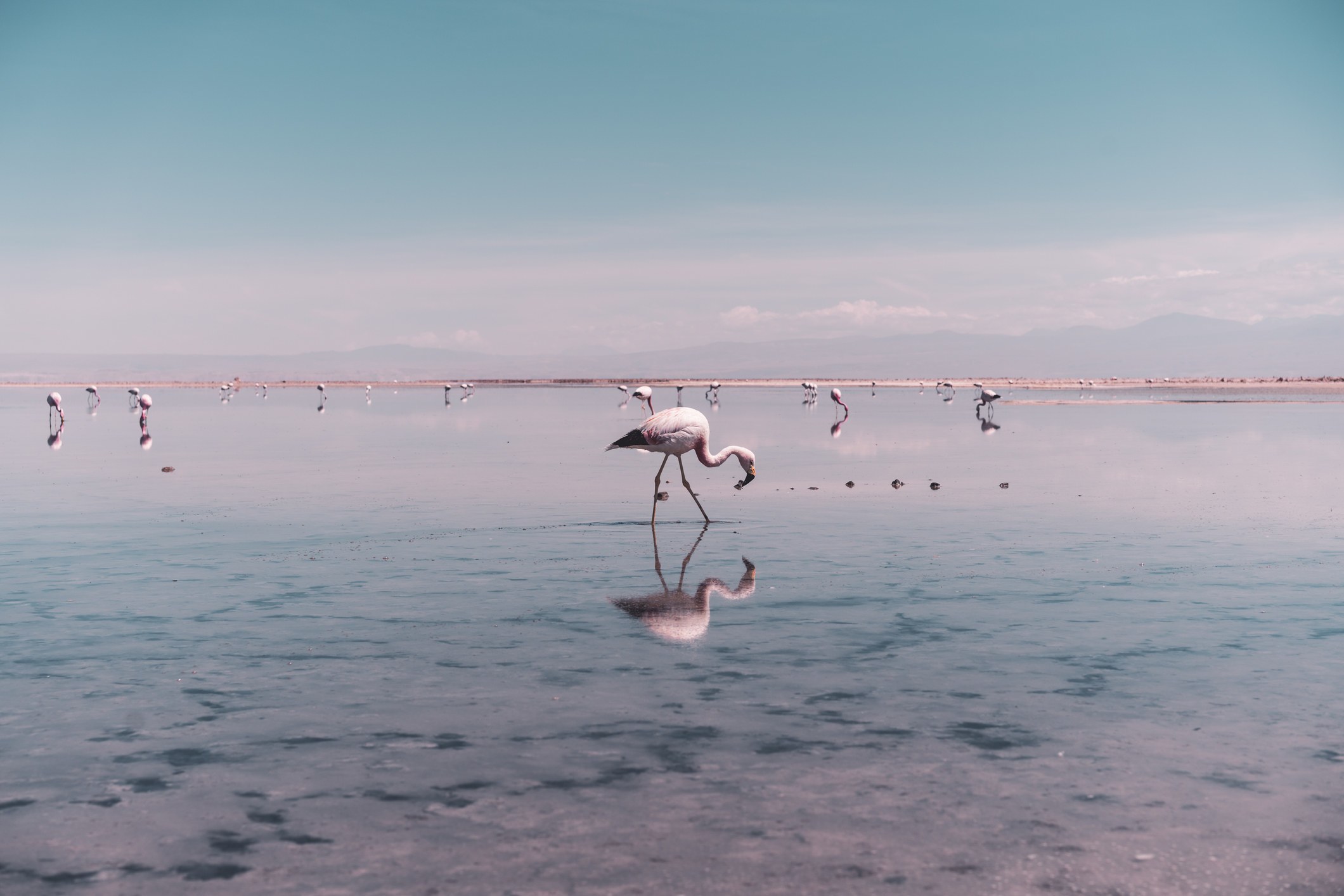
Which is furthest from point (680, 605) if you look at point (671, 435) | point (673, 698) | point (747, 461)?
point (747, 461)

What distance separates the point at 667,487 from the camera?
22203 mm

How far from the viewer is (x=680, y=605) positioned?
1104cm

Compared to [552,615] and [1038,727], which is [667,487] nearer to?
[552,615]

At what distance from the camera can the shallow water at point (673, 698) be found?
5.34m

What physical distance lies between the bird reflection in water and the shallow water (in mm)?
81

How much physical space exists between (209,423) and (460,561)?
3942 centimetres

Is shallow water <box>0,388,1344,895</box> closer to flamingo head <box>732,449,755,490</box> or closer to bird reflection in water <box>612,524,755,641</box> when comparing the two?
bird reflection in water <box>612,524,755,641</box>

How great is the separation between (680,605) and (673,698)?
10.6ft

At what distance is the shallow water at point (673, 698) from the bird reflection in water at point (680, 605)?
8 centimetres

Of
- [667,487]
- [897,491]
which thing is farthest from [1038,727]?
[667,487]

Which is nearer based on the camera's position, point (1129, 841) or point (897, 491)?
point (1129, 841)

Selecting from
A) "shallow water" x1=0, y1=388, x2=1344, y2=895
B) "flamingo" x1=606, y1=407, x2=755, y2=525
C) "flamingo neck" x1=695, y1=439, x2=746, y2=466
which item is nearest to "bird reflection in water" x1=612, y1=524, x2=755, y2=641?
"shallow water" x1=0, y1=388, x2=1344, y2=895

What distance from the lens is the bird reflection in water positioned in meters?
10.0

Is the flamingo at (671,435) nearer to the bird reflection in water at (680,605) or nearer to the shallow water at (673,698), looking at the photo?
the shallow water at (673,698)
